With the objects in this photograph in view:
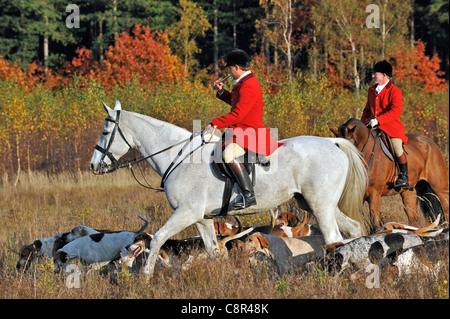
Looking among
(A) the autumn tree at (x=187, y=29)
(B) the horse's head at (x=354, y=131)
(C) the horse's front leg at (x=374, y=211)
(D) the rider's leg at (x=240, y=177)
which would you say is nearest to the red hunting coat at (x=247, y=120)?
(D) the rider's leg at (x=240, y=177)

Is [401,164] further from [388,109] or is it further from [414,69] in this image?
[414,69]

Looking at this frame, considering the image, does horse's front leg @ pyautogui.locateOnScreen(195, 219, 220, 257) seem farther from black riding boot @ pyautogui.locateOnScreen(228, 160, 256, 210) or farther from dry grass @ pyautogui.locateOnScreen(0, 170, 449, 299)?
black riding boot @ pyautogui.locateOnScreen(228, 160, 256, 210)

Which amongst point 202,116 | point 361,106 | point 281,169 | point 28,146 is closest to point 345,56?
point 361,106

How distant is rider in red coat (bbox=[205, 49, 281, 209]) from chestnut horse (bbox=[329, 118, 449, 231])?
2.21 metres

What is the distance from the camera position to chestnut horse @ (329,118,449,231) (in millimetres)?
8352

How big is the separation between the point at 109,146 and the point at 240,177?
5.74ft

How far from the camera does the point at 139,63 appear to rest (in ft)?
108

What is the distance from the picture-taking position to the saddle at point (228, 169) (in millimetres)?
6461

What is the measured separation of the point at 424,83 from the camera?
3469 centimetres

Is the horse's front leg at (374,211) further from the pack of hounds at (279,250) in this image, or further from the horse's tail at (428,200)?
the horse's tail at (428,200)

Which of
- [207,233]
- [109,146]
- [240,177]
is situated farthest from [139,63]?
[240,177]

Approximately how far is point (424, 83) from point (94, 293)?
32.6 meters

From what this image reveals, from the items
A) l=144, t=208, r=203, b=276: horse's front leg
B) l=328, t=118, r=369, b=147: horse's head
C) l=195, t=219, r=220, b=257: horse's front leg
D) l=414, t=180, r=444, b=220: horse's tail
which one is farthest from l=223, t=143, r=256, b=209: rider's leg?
l=414, t=180, r=444, b=220: horse's tail

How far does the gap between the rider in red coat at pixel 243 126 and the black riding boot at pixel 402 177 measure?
2.89m
